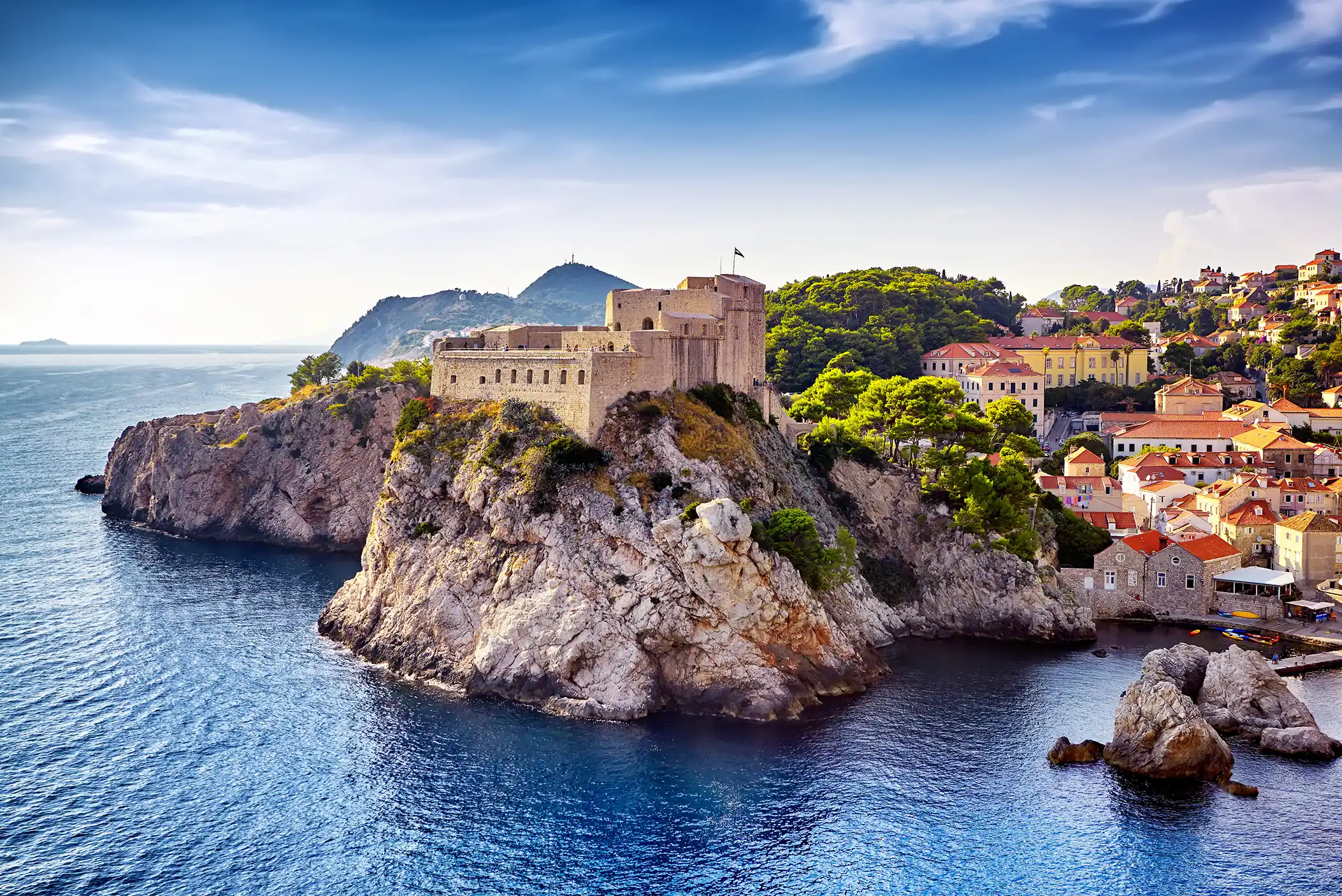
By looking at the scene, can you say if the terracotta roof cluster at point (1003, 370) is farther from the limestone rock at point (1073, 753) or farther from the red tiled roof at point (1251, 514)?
the limestone rock at point (1073, 753)

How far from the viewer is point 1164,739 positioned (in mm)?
43469

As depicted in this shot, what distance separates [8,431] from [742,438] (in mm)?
136191

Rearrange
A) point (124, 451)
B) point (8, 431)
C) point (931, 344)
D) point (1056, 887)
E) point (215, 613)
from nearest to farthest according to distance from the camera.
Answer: point (1056, 887), point (215, 613), point (124, 451), point (931, 344), point (8, 431)

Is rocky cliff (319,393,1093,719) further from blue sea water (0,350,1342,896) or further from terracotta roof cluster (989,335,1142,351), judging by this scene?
terracotta roof cluster (989,335,1142,351)

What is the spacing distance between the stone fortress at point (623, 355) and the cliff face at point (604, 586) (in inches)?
71.5

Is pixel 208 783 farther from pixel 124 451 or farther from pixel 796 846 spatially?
pixel 124 451

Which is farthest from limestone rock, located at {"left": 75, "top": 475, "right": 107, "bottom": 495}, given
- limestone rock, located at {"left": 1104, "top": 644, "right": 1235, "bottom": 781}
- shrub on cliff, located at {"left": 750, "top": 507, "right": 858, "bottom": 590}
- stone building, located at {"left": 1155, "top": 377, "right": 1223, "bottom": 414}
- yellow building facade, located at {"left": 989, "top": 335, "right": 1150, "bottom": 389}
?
stone building, located at {"left": 1155, "top": 377, "right": 1223, "bottom": 414}

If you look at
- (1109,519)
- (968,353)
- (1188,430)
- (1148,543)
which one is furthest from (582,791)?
(968,353)

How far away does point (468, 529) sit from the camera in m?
59.3

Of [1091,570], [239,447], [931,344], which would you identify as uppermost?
[931,344]

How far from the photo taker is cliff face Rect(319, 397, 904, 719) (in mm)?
51094

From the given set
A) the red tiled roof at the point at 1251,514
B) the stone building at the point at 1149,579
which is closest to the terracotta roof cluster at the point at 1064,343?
the red tiled roof at the point at 1251,514

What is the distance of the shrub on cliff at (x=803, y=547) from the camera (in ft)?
182

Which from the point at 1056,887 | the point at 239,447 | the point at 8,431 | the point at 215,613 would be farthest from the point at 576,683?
the point at 8,431
